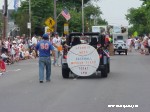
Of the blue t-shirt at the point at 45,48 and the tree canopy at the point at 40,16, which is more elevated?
the tree canopy at the point at 40,16

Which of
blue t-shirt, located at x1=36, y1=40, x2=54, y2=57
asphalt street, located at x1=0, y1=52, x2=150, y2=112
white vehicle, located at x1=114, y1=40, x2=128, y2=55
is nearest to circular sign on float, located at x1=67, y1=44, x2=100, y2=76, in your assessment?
asphalt street, located at x1=0, y1=52, x2=150, y2=112

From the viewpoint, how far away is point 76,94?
1628 cm

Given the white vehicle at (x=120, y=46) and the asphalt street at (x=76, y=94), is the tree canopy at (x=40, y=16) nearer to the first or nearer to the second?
the white vehicle at (x=120, y=46)

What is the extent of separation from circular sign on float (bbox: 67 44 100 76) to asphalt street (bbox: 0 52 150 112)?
367 millimetres

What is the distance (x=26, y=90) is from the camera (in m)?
17.6

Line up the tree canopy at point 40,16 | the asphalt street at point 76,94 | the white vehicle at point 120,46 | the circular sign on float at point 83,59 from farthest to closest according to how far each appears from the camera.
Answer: the tree canopy at point 40,16
the white vehicle at point 120,46
the circular sign on float at point 83,59
the asphalt street at point 76,94

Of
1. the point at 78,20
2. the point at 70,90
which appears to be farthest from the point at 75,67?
the point at 78,20

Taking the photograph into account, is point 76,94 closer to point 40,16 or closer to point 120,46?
point 120,46

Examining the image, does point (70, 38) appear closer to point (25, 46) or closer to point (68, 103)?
point (68, 103)

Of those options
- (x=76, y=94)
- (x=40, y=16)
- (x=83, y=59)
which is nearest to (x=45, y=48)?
(x=83, y=59)

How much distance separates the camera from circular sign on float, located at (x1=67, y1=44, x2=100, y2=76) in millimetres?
22094

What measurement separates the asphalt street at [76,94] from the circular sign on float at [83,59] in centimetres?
37

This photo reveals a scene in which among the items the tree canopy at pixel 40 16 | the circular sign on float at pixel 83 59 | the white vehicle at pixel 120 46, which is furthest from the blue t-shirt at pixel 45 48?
the tree canopy at pixel 40 16

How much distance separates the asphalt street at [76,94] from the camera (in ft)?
43.6
